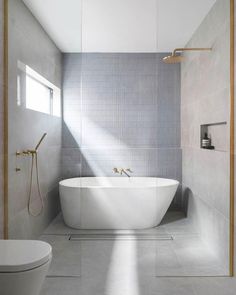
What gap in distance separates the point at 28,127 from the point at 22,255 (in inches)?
55.9

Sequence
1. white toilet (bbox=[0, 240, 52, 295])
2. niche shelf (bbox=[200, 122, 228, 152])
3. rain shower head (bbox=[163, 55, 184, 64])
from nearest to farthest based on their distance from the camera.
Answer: white toilet (bbox=[0, 240, 52, 295]) < rain shower head (bbox=[163, 55, 184, 64]) < niche shelf (bbox=[200, 122, 228, 152])

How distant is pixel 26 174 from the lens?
325cm

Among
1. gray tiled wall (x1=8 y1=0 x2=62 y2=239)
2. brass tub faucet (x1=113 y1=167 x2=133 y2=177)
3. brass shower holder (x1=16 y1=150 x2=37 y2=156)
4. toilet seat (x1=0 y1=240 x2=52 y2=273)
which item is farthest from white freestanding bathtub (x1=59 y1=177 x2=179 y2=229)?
toilet seat (x1=0 y1=240 x2=52 y2=273)

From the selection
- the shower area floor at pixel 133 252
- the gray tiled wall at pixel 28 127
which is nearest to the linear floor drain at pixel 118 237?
the shower area floor at pixel 133 252

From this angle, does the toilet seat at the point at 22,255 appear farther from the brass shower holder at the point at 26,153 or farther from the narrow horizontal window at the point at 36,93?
the narrow horizontal window at the point at 36,93

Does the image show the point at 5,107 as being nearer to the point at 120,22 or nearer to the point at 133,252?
the point at 120,22

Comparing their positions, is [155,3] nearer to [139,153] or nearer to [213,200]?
[139,153]

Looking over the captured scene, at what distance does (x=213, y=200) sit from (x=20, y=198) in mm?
1899

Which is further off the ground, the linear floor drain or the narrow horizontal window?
the narrow horizontal window

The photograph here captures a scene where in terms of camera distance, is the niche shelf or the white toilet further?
the niche shelf

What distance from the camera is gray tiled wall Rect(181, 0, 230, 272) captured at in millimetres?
3100

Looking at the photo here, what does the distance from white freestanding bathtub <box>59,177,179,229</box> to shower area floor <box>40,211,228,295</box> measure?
0.08 meters

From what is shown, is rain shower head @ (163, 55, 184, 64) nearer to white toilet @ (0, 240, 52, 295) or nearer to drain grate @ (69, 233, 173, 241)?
drain grate @ (69, 233, 173, 241)

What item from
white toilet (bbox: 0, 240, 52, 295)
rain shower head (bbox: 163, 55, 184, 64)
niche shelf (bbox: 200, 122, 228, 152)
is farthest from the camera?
niche shelf (bbox: 200, 122, 228, 152)
